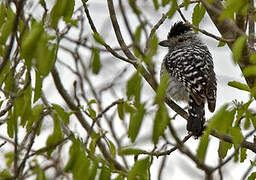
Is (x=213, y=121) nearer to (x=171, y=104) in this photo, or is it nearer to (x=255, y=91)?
(x=255, y=91)

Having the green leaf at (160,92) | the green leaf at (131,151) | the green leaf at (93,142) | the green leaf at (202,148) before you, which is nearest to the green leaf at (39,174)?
the green leaf at (131,151)

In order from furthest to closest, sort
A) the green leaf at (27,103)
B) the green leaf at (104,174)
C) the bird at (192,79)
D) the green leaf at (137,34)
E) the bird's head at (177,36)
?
the bird's head at (177,36) < the bird at (192,79) < the green leaf at (27,103) < the green leaf at (104,174) < the green leaf at (137,34)

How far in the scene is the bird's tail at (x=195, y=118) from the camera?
6.18 m

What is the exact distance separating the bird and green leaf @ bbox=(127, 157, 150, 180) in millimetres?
2551

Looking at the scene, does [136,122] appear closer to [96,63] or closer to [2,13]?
[96,63]

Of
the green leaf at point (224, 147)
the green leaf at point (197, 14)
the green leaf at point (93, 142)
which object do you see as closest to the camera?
the green leaf at point (224, 147)

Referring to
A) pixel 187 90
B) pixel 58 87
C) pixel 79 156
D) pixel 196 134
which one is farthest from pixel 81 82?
pixel 79 156

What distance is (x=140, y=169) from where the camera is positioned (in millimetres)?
3523

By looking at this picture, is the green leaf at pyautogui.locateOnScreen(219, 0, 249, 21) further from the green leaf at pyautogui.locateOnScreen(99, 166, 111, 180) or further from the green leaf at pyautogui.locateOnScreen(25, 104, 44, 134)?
the green leaf at pyautogui.locateOnScreen(25, 104, 44, 134)

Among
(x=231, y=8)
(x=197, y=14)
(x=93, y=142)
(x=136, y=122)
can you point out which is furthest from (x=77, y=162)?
(x=197, y=14)

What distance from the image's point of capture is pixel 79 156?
3.61m

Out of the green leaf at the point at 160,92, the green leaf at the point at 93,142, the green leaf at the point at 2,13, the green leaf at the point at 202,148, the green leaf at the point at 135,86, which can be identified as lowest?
the green leaf at the point at 202,148

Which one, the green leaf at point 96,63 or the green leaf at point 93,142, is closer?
the green leaf at point 96,63

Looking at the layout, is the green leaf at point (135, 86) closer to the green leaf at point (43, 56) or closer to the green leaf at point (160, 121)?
the green leaf at point (160, 121)
